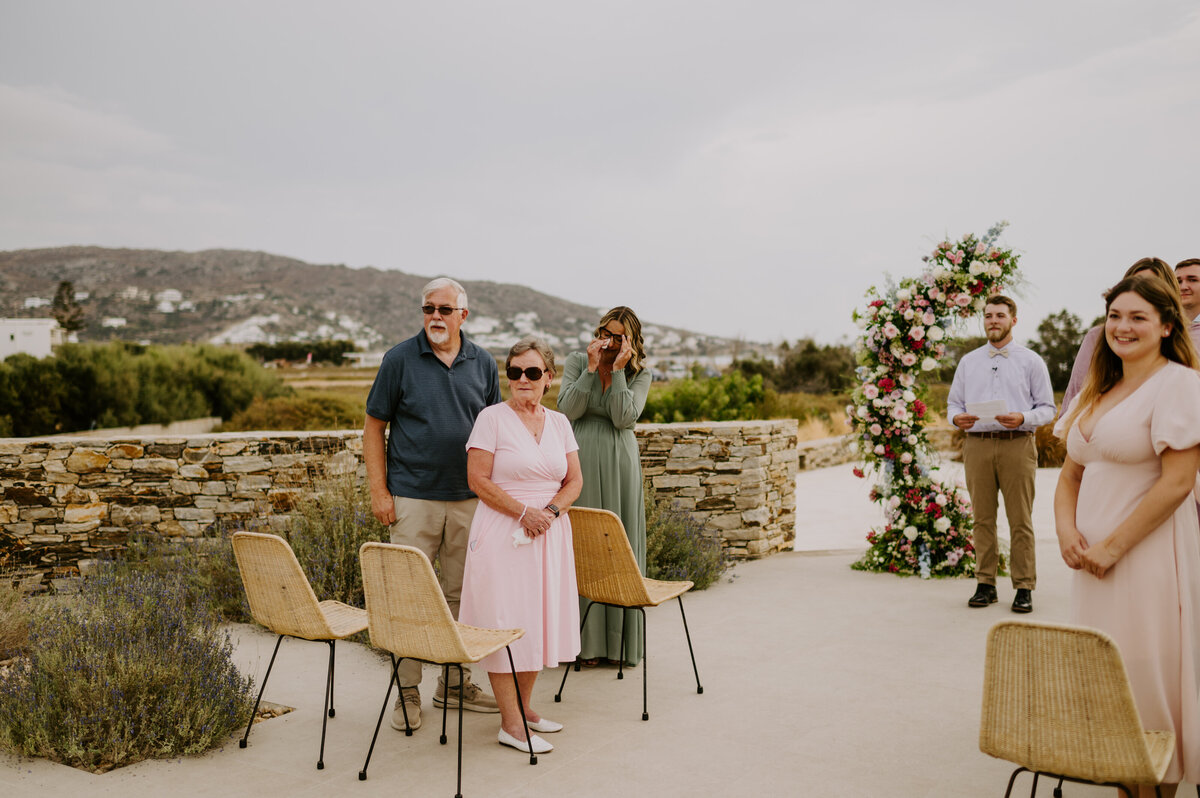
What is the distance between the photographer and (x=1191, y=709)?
2514 mm

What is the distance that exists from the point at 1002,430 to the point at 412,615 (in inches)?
175

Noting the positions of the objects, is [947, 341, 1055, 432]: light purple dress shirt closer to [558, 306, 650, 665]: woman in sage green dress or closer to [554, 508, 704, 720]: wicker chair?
[558, 306, 650, 665]: woman in sage green dress

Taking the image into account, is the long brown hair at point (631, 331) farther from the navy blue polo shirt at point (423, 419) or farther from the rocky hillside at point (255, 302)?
the rocky hillside at point (255, 302)

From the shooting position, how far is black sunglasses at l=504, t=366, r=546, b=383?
11.9 ft

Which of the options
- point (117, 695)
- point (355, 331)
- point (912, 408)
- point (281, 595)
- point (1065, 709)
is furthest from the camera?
point (355, 331)

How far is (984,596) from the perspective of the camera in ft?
19.9

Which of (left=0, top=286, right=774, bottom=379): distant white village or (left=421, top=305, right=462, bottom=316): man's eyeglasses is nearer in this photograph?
(left=421, top=305, right=462, bottom=316): man's eyeglasses

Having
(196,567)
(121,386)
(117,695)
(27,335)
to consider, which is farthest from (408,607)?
(27,335)

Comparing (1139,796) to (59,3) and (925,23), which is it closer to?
(925,23)

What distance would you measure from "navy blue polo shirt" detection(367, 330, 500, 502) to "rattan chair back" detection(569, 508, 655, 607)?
0.61 metres

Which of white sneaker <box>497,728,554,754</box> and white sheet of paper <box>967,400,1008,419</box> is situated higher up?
white sheet of paper <box>967,400,1008,419</box>

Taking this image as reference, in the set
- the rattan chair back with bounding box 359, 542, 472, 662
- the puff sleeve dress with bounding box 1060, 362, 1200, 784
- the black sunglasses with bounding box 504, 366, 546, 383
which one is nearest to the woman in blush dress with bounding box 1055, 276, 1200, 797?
the puff sleeve dress with bounding box 1060, 362, 1200, 784

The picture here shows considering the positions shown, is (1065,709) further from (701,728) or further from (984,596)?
(984,596)

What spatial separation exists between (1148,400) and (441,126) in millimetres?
49272
